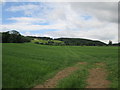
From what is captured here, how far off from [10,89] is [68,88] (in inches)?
123

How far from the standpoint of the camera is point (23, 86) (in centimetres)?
799

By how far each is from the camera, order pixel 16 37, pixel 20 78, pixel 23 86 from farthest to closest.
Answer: pixel 16 37
pixel 20 78
pixel 23 86

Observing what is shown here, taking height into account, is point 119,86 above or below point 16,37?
below

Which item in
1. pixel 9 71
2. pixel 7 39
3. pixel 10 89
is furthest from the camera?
pixel 7 39

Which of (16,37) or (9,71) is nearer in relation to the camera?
(9,71)

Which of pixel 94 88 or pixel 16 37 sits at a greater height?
pixel 16 37

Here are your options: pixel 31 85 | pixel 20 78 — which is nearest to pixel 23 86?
pixel 31 85

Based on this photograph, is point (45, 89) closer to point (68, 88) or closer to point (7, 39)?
point (68, 88)

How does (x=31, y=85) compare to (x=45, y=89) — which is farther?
(x=31, y=85)

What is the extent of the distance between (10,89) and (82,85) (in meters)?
4.03

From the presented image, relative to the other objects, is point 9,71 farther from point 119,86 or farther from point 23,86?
point 119,86

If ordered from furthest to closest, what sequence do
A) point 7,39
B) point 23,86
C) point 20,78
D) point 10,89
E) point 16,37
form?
1. point 16,37
2. point 7,39
3. point 20,78
4. point 23,86
5. point 10,89

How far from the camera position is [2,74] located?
9.30m

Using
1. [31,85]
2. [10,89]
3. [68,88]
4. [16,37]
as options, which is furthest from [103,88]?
[16,37]
